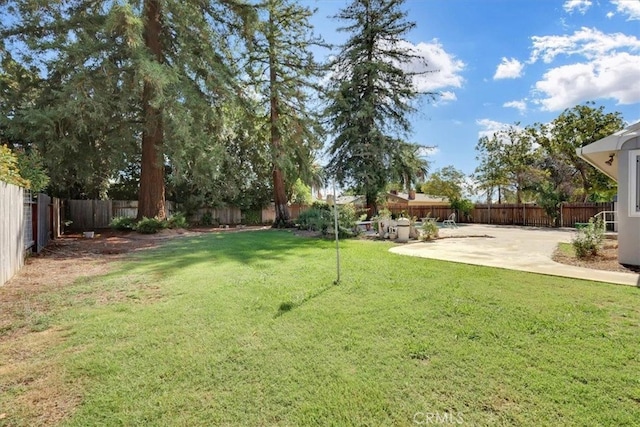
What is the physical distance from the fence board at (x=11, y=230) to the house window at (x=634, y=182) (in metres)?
11.5

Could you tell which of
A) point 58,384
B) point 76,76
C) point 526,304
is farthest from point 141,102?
point 526,304

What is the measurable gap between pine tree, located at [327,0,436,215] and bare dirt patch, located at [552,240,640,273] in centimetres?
1219

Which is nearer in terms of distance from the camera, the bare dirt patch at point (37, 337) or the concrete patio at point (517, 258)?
the bare dirt patch at point (37, 337)

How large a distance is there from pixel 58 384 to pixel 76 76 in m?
12.6

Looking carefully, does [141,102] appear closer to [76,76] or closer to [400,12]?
[76,76]

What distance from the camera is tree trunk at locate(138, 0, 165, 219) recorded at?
1350 cm

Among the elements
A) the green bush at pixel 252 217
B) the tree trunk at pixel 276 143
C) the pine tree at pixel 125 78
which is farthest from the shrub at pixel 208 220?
the pine tree at pixel 125 78

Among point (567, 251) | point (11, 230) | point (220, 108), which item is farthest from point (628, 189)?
point (220, 108)

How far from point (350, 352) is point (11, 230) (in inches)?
263

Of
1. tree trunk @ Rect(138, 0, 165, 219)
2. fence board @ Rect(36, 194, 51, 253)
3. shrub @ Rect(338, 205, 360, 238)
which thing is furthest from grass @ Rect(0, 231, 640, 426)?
tree trunk @ Rect(138, 0, 165, 219)

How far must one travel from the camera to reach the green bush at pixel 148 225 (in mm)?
13031

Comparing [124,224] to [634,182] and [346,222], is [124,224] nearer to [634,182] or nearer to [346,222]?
[346,222]

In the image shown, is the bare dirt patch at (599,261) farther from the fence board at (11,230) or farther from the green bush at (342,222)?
the fence board at (11,230)

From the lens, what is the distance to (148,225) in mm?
13031
